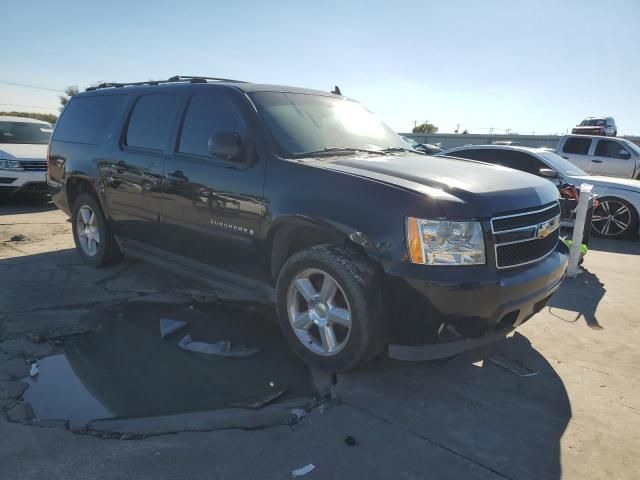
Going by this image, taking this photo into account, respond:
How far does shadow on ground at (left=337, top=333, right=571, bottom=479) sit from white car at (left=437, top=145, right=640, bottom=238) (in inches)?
224

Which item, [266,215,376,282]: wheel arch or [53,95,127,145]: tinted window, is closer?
[266,215,376,282]: wheel arch

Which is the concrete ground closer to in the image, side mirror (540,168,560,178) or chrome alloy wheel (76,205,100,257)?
chrome alloy wheel (76,205,100,257)

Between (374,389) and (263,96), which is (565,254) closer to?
(374,389)

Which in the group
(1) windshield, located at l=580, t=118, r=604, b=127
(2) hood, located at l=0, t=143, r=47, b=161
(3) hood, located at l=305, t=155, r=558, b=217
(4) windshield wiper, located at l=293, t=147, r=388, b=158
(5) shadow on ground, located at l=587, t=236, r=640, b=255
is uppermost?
(1) windshield, located at l=580, t=118, r=604, b=127

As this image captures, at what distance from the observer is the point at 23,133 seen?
10.6 metres

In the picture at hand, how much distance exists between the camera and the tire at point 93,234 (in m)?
5.32

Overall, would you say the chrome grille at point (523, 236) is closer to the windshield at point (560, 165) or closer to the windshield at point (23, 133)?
the windshield at point (560, 165)

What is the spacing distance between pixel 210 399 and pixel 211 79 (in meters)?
2.91

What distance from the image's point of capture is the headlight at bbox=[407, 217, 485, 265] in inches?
109

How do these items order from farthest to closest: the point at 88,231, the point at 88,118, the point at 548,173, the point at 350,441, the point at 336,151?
the point at 548,173 → the point at 88,231 → the point at 88,118 → the point at 336,151 → the point at 350,441

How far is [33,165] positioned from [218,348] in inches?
309

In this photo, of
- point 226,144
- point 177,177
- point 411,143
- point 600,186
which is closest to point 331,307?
point 226,144

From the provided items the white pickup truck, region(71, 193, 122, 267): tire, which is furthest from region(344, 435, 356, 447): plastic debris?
the white pickup truck

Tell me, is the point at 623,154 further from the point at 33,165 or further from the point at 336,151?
the point at 33,165
